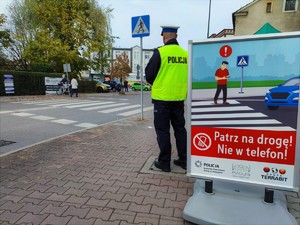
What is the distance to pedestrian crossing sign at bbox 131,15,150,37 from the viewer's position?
7766 mm

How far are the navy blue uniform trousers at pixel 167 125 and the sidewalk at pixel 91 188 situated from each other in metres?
0.31

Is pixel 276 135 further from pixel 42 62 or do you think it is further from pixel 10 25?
pixel 10 25

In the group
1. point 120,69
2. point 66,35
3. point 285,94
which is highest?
point 66,35

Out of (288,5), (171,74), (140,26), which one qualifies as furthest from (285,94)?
(288,5)

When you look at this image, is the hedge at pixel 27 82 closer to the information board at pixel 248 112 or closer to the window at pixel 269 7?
the information board at pixel 248 112

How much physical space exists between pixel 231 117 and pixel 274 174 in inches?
26.4

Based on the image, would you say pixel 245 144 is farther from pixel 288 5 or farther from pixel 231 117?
pixel 288 5

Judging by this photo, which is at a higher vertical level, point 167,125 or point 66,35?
point 66,35

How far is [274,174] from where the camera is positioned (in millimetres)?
2363

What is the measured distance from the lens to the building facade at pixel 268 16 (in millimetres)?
A: 28312

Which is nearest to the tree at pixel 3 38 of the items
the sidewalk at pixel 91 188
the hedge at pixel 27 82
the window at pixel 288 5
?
the hedge at pixel 27 82

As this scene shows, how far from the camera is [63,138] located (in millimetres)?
5770

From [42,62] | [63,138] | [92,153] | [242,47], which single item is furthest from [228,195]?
[42,62]

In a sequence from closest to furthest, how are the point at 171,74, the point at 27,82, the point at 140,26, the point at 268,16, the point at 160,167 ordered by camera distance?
the point at 171,74 < the point at 160,167 < the point at 140,26 < the point at 27,82 < the point at 268,16
